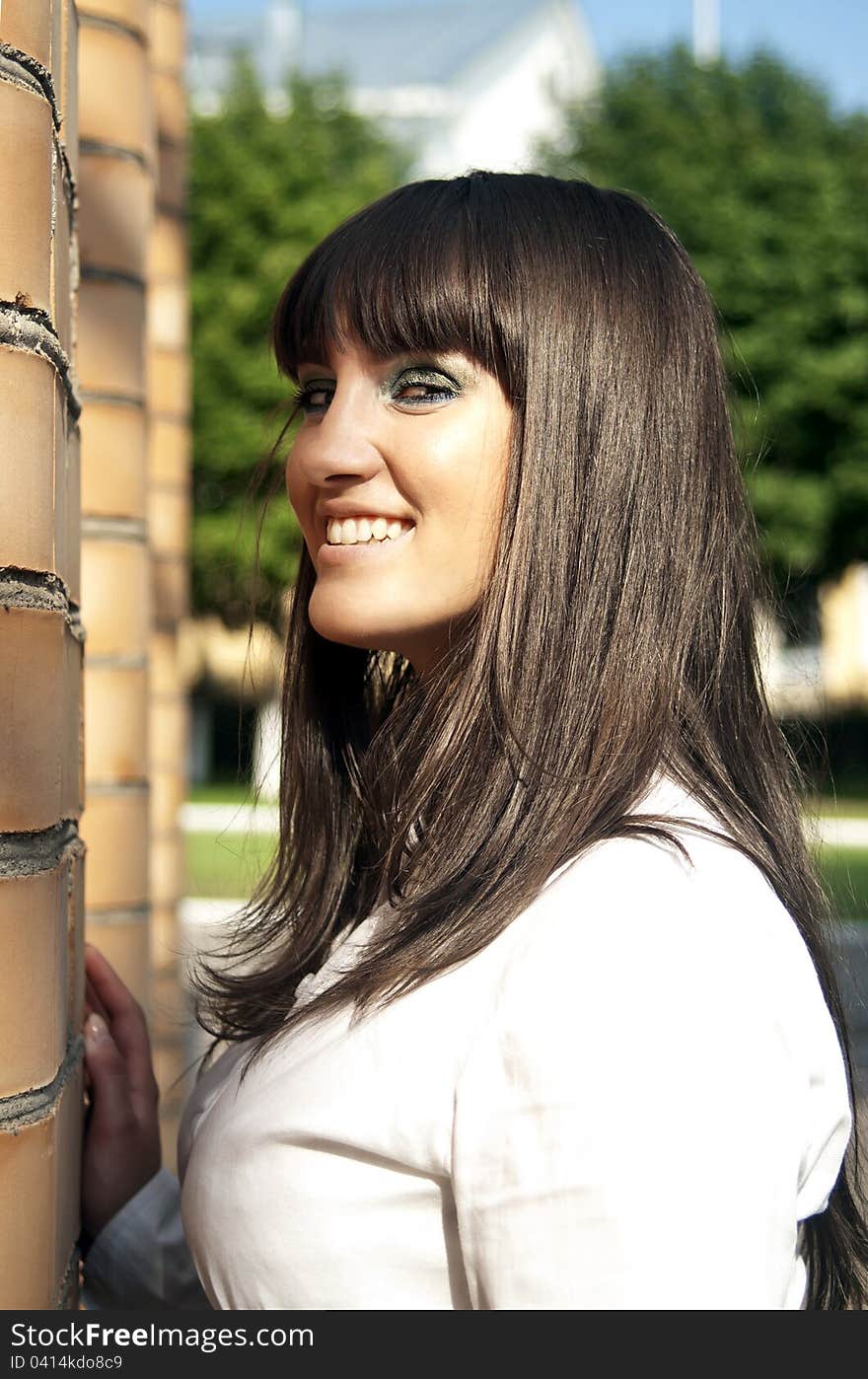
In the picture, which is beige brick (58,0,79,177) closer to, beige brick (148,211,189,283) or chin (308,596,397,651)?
chin (308,596,397,651)

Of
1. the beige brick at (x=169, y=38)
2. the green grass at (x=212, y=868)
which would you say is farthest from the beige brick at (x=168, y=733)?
the green grass at (x=212, y=868)

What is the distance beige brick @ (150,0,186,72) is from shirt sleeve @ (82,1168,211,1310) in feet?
9.09

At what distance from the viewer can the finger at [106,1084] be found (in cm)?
159

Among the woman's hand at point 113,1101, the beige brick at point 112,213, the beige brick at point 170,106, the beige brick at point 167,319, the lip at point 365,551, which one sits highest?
the beige brick at point 170,106

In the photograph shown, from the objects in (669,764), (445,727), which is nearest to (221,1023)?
(445,727)

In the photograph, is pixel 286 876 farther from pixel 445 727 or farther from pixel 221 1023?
pixel 445 727

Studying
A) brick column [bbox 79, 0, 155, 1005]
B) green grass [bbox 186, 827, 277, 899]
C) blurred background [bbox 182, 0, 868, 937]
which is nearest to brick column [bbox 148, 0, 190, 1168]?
brick column [bbox 79, 0, 155, 1005]

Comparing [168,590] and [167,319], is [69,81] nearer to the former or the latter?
[167,319]

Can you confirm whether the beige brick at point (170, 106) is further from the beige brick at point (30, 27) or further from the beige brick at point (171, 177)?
the beige brick at point (30, 27)

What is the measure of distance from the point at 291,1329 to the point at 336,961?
41cm

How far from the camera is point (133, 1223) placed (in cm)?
165

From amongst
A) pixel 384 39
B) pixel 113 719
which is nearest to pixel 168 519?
pixel 113 719

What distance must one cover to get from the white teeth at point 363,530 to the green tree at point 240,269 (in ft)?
65.1

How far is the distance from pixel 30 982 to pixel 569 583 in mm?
632
